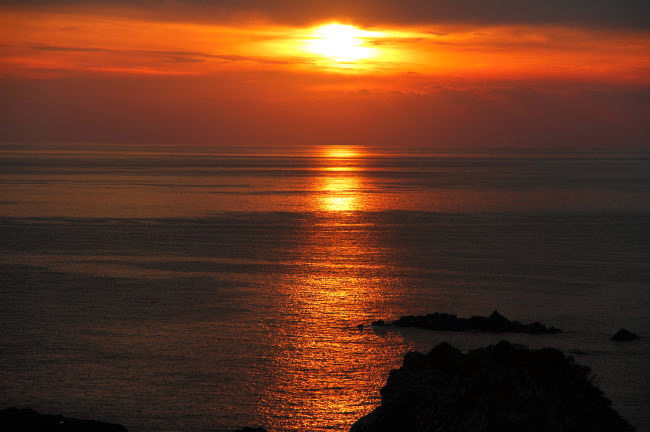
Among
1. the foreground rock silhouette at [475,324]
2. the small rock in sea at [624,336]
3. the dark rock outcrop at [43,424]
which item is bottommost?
the dark rock outcrop at [43,424]

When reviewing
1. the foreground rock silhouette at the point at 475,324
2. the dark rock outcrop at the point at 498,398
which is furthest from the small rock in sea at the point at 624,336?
the dark rock outcrop at the point at 498,398

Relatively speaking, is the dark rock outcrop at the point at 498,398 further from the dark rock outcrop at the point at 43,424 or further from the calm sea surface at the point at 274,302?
the dark rock outcrop at the point at 43,424

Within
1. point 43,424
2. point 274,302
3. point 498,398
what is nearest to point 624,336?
point 274,302

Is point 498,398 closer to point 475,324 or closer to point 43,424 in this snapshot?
point 43,424

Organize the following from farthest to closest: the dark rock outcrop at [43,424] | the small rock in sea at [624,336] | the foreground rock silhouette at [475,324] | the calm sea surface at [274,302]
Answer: the foreground rock silhouette at [475,324]
the small rock in sea at [624,336]
the calm sea surface at [274,302]
the dark rock outcrop at [43,424]

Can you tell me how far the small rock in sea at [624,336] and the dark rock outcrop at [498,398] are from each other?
1602cm

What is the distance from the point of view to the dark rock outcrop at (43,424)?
2222 centimetres

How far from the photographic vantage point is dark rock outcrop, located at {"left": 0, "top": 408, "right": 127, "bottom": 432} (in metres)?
22.2

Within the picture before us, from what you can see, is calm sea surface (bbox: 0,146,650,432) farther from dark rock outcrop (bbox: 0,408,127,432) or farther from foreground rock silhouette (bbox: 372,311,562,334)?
dark rock outcrop (bbox: 0,408,127,432)

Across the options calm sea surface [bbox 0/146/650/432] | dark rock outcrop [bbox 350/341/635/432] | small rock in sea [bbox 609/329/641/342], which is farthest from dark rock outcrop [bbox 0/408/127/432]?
small rock in sea [bbox 609/329/641/342]

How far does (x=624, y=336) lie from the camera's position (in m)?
34.8

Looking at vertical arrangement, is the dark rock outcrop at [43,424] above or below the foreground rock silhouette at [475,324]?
below

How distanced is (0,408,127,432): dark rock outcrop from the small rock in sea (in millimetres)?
21268

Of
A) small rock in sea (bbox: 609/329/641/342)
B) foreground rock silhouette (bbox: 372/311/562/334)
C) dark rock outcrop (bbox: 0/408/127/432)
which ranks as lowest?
dark rock outcrop (bbox: 0/408/127/432)
